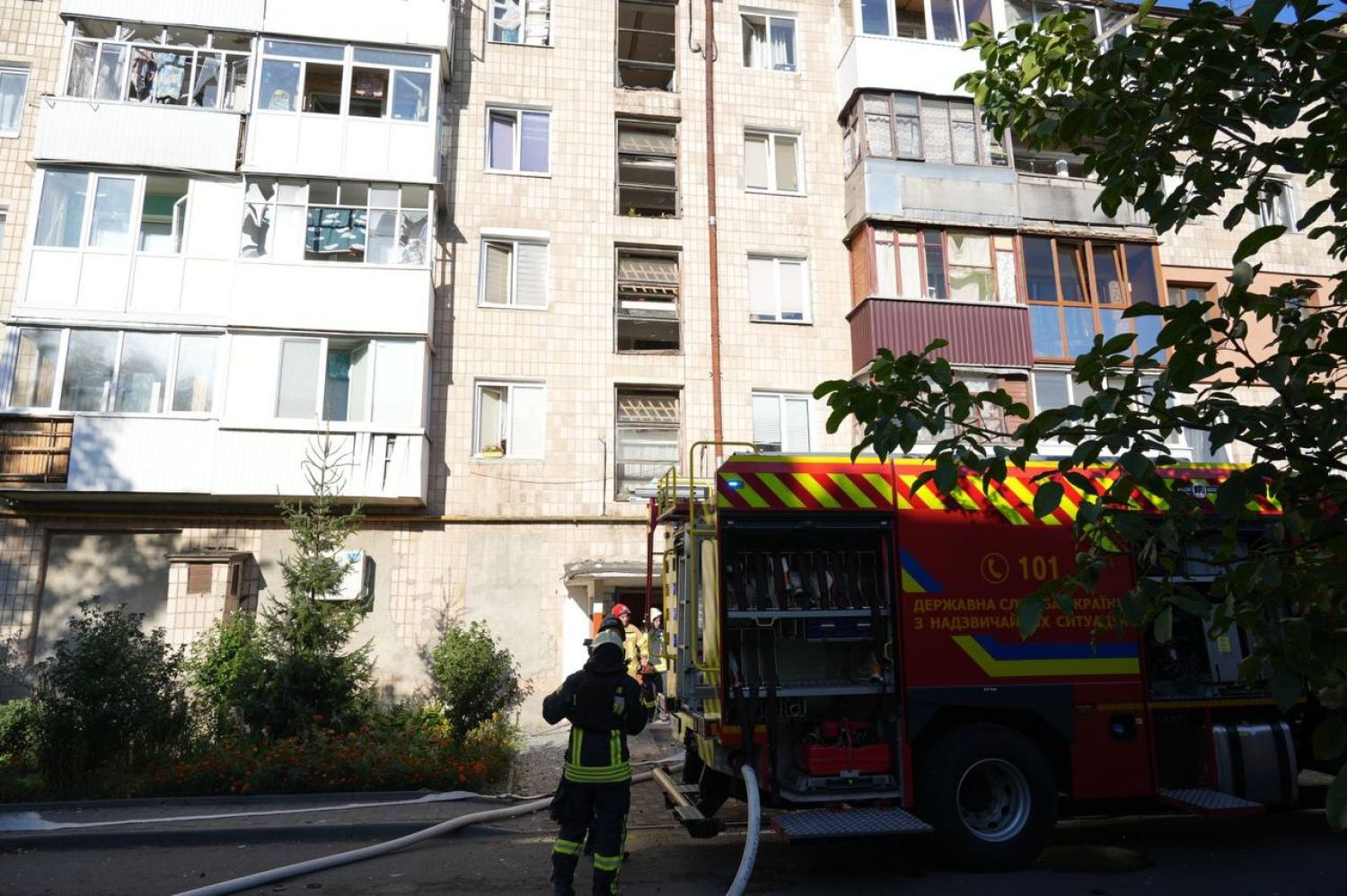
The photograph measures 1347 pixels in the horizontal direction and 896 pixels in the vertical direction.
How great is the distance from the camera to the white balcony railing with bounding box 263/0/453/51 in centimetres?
1577

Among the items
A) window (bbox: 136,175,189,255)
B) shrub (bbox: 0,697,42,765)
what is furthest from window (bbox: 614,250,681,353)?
shrub (bbox: 0,697,42,765)

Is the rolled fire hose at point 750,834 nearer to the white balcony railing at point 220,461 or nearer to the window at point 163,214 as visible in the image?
the white balcony railing at point 220,461

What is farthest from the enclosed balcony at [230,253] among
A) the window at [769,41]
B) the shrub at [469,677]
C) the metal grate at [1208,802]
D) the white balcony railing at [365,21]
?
the metal grate at [1208,802]

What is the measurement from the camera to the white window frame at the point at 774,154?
18.0 meters

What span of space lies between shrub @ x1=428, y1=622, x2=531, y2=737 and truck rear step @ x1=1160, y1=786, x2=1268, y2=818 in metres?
9.15

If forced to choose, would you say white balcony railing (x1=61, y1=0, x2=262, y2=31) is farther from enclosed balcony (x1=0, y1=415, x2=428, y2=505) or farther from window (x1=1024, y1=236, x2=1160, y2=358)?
window (x1=1024, y1=236, x2=1160, y2=358)

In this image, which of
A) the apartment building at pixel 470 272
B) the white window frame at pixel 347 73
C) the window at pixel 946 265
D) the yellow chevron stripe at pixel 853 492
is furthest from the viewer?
the window at pixel 946 265

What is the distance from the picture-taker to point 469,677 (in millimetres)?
12906

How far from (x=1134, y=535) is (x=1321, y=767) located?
6.58 metres

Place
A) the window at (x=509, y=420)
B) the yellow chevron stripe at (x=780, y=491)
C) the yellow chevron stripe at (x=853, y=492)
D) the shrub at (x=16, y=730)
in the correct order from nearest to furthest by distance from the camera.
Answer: the yellow chevron stripe at (x=780, y=491) < the yellow chevron stripe at (x=853, y=492) < the shrub at (x=16, y=730) < the window at (x=509, y=420)

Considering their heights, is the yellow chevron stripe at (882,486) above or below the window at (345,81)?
below

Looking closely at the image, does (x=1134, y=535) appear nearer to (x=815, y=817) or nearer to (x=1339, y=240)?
(x=1339, y=240)

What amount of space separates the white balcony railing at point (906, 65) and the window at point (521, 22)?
256 inches

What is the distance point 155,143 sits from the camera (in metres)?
15.0
